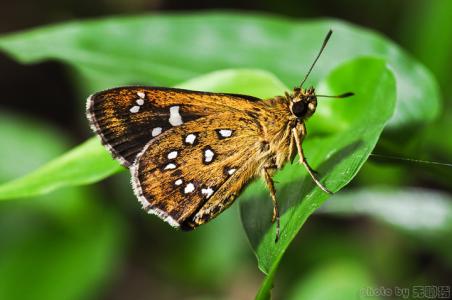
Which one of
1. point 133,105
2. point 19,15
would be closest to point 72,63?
point 133,105

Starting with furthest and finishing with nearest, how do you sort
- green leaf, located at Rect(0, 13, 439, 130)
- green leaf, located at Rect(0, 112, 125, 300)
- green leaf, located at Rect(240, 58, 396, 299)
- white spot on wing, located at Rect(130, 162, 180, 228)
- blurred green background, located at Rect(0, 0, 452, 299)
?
1. green leaf, located at Rect(0, 112, 125, 300)
2. blurred green background, located at Rect(0, 0, 452, 299)
3. green leaf, located at Rect(0, 13, 439, 130)
4. white spot on wing, located at Rect(130, 162, 180, 228)
5. green leaf, located at Rect(240, 58, 396, 299)

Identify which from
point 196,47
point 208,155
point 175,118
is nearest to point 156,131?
point 175,118

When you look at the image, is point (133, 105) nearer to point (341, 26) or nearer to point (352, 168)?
point (352, 168)

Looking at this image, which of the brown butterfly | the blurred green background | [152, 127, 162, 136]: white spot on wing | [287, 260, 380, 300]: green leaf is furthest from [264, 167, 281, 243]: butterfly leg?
[287, 260, 380, 300]: green leaf

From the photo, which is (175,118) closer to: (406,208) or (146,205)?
(146,205)

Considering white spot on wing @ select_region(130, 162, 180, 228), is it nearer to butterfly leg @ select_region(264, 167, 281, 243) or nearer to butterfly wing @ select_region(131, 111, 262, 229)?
butterfly wing @ select_region(131, 111, 262, 229)
